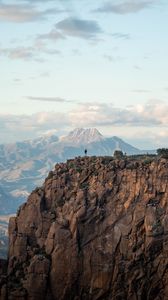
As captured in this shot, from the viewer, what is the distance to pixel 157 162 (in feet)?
402

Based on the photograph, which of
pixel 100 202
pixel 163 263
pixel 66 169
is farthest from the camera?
pixel 66 169

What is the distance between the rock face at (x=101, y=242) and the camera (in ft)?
377

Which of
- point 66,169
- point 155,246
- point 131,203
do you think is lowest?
point 155,246

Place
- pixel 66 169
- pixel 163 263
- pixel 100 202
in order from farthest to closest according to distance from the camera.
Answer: pixel 66 169, pixel 100 202, pixel 163 263

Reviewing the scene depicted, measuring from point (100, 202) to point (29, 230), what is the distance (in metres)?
13.7

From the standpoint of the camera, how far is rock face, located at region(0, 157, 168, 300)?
115 m

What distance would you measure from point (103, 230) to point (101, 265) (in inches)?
230

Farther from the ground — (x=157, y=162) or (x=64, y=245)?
(x=157, y=162)

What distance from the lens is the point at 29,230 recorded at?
126m

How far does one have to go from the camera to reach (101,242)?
390 feet

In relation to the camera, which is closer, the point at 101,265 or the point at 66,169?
the point at 101,265

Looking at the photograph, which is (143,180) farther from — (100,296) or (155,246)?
(100,296)

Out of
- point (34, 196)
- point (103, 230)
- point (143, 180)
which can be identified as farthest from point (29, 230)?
point (143, 180)

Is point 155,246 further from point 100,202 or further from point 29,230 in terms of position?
point 29,230
